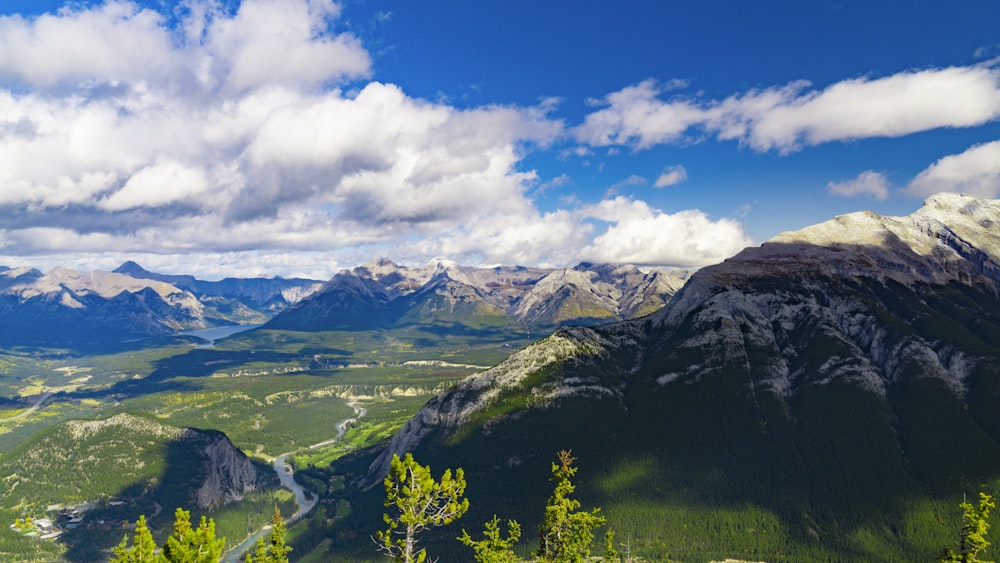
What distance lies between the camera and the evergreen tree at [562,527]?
211 ft

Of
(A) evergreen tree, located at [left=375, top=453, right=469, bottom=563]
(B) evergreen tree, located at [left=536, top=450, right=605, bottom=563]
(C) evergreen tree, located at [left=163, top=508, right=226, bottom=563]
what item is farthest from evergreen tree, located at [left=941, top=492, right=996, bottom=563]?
(C) evergreen tree, located at [left=163, top=508, right=226, bottom=563]

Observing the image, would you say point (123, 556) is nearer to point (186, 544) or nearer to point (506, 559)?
point (186, 544)

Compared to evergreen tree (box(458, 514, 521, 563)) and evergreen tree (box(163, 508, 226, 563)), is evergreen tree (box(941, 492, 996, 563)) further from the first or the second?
evergreen tree (box(163, 508, 226, 563))

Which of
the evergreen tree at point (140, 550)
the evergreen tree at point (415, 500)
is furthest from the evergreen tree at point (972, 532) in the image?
the evergreen tree at point (140, 550)

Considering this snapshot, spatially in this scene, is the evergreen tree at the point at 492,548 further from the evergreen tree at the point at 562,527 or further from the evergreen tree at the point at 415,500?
the evergreen tree at the point at 415,500

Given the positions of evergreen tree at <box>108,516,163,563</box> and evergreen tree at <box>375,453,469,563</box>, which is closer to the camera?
evergreen tree at <box>375,453,469,563</box>

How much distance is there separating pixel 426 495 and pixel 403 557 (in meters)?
6.51

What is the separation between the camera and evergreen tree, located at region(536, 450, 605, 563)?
6419cm

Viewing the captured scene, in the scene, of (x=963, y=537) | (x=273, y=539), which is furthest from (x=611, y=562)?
(x=273, y=539)

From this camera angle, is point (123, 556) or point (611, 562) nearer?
point (123, 556)

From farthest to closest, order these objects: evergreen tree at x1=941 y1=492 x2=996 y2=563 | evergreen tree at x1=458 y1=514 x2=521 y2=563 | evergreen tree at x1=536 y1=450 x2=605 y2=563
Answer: evergreen tree at x1=536 y1=450 x2=605 y2=563
evergreen tree at x1=458 y1=514 x2=521 y2=563
evergreen tree at x1=941 y1=492 x2=996 y2=563

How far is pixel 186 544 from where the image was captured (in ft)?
167

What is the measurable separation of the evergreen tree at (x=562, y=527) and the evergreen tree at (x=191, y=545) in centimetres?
3476

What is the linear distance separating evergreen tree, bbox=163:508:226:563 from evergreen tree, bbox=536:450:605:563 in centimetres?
3476
